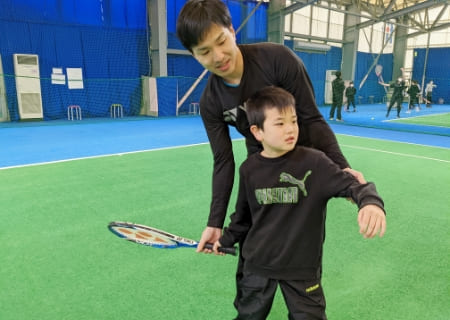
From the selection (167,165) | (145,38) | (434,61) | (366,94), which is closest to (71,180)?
(167,165)

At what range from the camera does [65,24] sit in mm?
13805

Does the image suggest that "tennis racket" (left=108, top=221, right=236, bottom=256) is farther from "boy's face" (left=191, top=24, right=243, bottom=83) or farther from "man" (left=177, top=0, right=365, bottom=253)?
"boy's face" (left=191, top=24, right=243, bottom=83)

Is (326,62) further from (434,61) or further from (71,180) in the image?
(71,180)

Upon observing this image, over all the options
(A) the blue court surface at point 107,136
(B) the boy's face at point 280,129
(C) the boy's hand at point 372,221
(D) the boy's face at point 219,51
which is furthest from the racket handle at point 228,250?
(A) the blue court surface at point 107,136

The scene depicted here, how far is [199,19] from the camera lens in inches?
65.3

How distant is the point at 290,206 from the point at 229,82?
69cm

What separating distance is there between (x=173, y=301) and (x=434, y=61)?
2892cm

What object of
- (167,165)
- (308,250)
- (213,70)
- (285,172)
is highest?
(213,70)

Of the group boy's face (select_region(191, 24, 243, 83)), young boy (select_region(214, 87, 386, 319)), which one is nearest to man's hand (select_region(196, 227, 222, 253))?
young boy (select_region(214, 87, 386, 319))

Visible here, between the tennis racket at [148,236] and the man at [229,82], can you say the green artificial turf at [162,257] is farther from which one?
the man at [229,82]

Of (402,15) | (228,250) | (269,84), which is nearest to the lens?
(269,84)

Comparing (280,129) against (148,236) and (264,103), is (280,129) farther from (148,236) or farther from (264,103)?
(148,236)

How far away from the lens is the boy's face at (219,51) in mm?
1687

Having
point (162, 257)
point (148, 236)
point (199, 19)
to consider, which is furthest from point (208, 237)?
point (162, 257)
